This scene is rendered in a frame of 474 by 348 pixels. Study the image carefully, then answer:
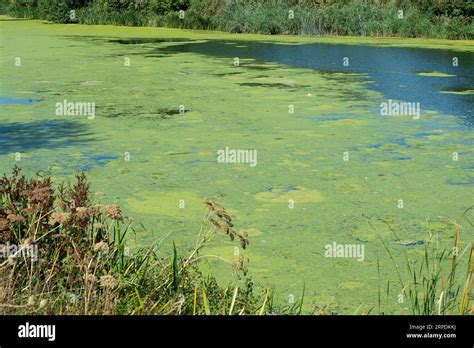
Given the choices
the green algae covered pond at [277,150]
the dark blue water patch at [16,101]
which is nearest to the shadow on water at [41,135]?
the green algae covered pond at [277,150]

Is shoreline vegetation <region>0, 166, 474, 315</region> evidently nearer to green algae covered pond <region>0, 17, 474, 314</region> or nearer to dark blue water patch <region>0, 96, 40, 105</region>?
green algae covered pond <region>0, 17, 474, 314</region>

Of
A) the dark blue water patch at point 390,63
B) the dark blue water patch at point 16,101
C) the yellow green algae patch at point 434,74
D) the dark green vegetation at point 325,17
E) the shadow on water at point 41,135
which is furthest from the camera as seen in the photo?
the dark green vegetation at point 325,17

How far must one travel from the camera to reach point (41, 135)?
6.15m

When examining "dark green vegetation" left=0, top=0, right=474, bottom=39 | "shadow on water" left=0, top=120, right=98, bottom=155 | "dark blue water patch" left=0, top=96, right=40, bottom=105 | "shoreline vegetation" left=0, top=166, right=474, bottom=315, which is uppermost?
"dark green vegetation" left=0, top=0, right=474, bottom=39

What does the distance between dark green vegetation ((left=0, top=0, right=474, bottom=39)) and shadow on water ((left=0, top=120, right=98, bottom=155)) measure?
1003 centimetres

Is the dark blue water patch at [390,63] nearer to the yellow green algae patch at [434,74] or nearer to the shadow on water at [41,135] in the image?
the yellow green algae patch at [434,74]

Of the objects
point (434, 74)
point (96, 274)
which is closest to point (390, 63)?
point (434, 74)

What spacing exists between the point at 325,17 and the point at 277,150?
10784mm

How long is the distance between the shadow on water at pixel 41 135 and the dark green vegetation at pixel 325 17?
10029 mm

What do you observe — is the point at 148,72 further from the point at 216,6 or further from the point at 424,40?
the point at 216,6

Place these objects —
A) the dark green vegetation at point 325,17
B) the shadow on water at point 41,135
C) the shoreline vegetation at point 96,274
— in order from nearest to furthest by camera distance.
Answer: the shoreline vegetation at point 96,274, the shadow on water at point 41,135, the dark green vegetation at point 325,17

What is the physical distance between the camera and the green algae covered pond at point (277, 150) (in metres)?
3.66

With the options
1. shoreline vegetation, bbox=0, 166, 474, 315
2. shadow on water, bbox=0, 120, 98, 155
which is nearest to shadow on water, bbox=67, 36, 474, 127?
shadow on water, bbox=0, 120, 98, 155

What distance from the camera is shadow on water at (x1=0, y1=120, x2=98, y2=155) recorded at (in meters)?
5.74
